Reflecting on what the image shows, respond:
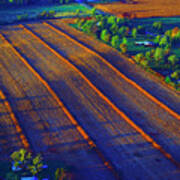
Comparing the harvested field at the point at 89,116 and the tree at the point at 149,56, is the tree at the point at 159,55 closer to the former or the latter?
the tree at the point at 149,56

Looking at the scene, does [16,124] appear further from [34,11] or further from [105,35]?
[34,11]

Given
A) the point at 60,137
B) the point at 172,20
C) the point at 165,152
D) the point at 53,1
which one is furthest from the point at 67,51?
the point at 53,1

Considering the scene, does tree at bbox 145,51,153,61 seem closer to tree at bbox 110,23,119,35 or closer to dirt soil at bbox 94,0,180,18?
tree at bbox 110,23,119,35

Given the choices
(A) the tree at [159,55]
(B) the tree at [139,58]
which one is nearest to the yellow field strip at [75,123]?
(B) the tree at [139,58]

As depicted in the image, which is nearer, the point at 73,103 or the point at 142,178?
the point at 142,178

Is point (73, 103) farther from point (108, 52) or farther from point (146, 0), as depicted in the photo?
point (146, 0)

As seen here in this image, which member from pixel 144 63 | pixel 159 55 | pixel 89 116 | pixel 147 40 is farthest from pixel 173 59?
pixel 89 116
